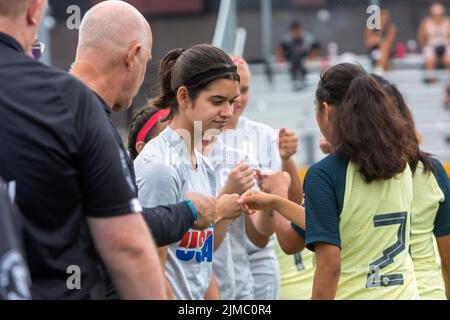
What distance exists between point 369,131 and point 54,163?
184cm

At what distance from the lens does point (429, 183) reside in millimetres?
4211

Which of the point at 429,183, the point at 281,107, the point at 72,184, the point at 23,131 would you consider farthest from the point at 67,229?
the point at 281,107

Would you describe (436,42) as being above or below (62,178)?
below

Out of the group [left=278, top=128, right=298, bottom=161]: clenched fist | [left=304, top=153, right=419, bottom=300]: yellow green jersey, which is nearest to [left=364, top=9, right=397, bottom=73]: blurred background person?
[left=278, top=128, right=298, bottom=161]: clenched fist

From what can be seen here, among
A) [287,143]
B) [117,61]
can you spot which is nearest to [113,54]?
[117,61]

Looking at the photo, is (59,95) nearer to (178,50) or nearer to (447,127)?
(178,50)

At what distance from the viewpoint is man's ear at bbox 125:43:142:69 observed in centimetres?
325

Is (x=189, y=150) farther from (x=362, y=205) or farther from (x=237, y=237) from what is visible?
(x=237, y=237)

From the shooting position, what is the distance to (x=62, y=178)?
7.91ft

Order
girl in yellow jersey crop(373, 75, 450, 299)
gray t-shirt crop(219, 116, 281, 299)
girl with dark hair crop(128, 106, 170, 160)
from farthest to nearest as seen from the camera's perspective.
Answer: gray t-shirt crop(219, 116, 281, 299)
girl with dark hair crop(128, 106, 170, 160)
girl in yellow jersey crop(373, 75, 450, 299)

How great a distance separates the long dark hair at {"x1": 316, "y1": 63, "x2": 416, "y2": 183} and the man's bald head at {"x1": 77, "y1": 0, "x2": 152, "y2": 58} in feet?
3.41

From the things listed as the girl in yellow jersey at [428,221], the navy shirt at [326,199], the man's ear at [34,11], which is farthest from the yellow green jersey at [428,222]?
the man's ear at [34,11]

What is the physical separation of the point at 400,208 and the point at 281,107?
33.3 feet

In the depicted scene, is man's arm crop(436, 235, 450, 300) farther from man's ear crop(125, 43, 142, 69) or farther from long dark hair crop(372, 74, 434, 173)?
man's ear crop(125, 43, 142, 69)
